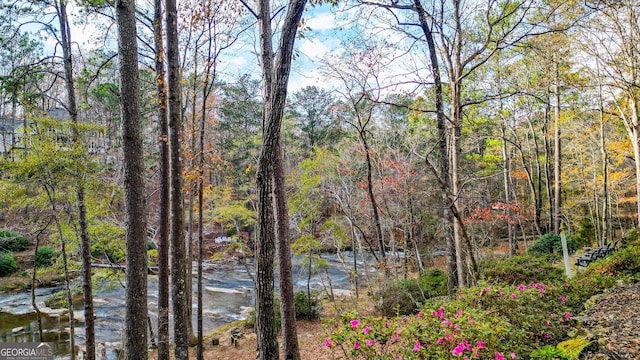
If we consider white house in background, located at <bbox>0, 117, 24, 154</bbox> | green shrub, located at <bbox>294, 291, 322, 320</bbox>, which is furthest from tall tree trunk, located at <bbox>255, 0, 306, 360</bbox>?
green shrub, located at <bbox>294, 291, 322, 320</bbox>

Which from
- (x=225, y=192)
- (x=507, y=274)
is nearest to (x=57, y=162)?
(x=225, y=192)

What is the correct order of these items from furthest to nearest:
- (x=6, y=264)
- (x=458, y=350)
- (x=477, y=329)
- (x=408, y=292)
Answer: (x=6, y=264) → (x=408, y=292) → (x=477, y=329) → (x=458, y=350)

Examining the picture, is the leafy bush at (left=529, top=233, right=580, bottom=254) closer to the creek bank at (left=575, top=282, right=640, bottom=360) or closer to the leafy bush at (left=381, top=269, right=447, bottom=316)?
the leafy bush at (left=381, top=269, right=447, bottom=316)

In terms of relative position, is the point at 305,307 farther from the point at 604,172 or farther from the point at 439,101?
the point at 604,172

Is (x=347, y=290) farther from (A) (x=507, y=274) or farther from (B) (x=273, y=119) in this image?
(B) (x=273, y=119)

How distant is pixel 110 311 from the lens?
34.7 ft

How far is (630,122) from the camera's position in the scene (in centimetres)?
966

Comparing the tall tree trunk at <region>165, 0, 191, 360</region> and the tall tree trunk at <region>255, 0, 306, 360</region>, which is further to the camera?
the tall tree trunk at <region>165, 0, 191, 360</region>

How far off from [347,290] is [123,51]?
11.9 meters

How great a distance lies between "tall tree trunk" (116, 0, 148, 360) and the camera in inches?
104

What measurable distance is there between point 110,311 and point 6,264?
23.3ft

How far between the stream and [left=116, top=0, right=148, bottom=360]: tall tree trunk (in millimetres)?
5832

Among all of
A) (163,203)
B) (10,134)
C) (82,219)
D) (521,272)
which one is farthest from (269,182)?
(10,134)

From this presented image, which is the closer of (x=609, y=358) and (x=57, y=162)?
(x=609, y=358)
